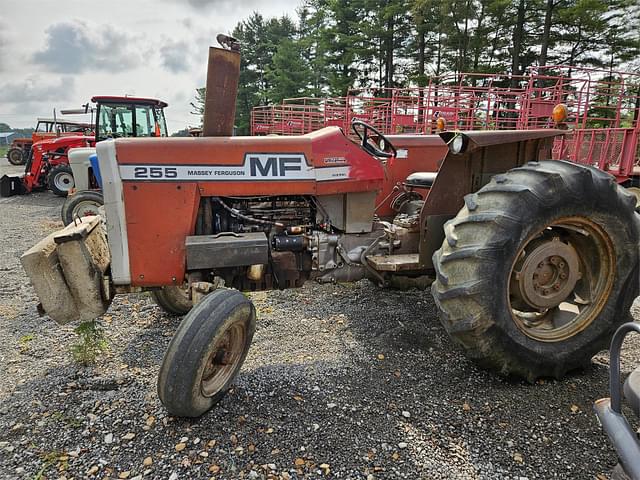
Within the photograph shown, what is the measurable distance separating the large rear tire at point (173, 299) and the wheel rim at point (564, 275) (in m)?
2.42

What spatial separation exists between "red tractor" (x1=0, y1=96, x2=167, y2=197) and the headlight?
353 inches

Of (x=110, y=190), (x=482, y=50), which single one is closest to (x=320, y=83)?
(x=482, y=50)

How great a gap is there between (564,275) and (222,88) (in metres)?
2.41

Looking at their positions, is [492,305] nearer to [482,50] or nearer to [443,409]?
[443,409]

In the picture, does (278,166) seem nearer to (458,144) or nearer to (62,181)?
(458,144)

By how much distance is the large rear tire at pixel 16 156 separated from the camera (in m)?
22.8

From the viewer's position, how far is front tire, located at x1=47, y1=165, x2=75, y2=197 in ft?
37.6

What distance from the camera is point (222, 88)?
9.27 ft

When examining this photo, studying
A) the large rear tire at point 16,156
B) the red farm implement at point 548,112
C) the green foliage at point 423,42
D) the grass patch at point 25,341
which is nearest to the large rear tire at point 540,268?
the grass patch at point 25,341

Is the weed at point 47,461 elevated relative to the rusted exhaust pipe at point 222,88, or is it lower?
lower

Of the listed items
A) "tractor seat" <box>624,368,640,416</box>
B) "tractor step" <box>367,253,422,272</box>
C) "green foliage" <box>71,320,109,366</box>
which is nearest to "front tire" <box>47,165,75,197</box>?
"green foliage" <box>71,320,109,366</box>

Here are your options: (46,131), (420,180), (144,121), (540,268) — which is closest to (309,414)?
(540,268)

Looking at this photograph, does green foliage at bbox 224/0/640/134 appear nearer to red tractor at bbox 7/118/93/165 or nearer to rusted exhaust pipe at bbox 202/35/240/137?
red tractor at bbox 7/118/93/165

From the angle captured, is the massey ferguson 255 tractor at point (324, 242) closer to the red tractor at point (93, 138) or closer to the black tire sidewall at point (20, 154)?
the red tractor at point (93, 138)
